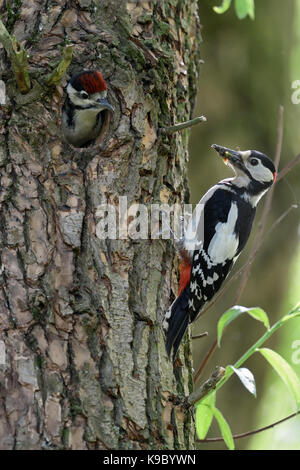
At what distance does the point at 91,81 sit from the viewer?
9.83ft

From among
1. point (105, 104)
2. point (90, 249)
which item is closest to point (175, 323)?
point (90, 249)

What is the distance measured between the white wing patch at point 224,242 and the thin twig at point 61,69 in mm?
1432

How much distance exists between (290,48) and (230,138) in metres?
0.90

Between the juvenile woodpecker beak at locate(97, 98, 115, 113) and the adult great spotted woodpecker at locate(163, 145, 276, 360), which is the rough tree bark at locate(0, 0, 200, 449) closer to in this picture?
the juvenile woodpecker beak at locate(97, 98, 115, 113)

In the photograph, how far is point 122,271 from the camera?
8.97ft

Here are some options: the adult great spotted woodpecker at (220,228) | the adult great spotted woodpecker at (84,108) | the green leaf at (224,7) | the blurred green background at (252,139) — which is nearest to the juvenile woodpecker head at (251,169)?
the adult great spotted woodpecker at (220,228)

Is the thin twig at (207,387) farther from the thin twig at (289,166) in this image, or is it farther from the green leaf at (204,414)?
the thin twig at (289,166)

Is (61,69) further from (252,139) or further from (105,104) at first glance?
(252,139)

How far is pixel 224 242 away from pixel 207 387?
1520 millimetres

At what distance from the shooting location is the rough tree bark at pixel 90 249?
7.82 ft

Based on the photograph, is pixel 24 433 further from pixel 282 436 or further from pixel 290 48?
pixel 282 436

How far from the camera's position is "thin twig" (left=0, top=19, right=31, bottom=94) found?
2.65m

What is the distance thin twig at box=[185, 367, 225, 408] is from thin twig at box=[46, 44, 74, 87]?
132 centimetres
